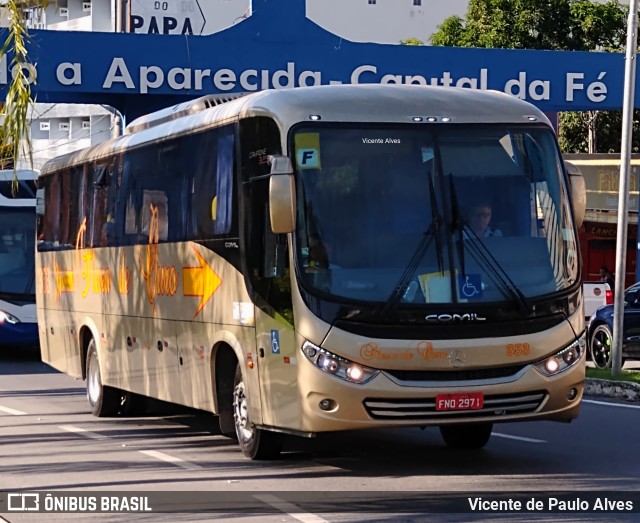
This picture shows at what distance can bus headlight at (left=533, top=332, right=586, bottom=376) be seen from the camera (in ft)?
35.7

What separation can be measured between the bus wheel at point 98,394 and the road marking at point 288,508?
639 cm

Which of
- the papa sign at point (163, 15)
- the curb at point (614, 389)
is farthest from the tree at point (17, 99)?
the papa sign at point (163, 15)

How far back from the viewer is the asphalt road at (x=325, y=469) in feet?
30.9

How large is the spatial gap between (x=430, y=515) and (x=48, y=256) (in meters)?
10.9

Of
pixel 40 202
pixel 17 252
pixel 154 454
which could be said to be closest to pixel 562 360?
pixel 154 454

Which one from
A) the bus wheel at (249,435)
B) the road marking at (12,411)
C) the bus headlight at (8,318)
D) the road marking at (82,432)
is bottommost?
the bus headlight at (8,318)

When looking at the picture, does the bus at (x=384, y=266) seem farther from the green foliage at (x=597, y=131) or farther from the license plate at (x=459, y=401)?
the green foliage at (x=597, y=131)

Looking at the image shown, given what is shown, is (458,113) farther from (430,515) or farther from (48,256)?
(48,256)

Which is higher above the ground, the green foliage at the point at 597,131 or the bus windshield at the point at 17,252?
the green foliage at the point at 597,131

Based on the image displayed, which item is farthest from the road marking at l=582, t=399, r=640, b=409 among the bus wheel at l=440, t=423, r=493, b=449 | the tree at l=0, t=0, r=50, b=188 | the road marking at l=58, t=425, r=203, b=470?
the tree at l=0, t=0, r=50, b=188

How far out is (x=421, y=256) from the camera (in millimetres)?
10781

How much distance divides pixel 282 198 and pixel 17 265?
609 inches

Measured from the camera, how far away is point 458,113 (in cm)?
1130

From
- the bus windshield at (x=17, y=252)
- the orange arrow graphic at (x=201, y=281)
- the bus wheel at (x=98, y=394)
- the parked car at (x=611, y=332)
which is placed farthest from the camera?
the bus windshield at (x=17, y=252)
